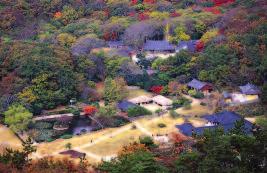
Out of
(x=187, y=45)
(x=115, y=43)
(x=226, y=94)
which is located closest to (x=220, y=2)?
(x=187, y=45)

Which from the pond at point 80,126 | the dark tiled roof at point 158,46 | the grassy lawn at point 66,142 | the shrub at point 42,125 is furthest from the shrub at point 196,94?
the shrub at point 42,125

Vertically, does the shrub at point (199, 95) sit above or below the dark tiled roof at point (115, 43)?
below

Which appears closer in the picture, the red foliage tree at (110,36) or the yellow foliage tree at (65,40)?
the yellow foliage tree at (65,40)

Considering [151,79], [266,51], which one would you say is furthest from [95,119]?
[266,51]

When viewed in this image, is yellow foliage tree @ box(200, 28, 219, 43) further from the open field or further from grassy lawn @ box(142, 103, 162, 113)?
the open field

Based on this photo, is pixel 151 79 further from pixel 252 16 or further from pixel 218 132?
pixel 218 132

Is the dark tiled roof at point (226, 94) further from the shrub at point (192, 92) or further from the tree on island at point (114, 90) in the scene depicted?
the tree on island at point (114, 90)
